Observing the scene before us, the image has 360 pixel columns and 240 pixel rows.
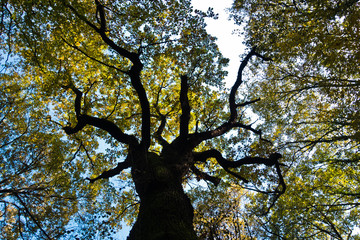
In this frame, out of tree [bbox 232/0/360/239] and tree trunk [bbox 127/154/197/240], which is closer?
tree trunk [bbox 127/154/197/240]

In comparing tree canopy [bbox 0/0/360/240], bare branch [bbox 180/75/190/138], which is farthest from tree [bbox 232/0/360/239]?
bare branch [bbox 180/75/190/138]

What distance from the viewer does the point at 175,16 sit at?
761 cm

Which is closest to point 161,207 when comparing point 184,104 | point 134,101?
point 184,104

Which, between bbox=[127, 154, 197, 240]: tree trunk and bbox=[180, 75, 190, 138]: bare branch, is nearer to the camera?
bbox=[127, 154, 197, 240]: tree trunk

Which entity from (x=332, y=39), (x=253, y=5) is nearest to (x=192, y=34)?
(x=253, y=5)

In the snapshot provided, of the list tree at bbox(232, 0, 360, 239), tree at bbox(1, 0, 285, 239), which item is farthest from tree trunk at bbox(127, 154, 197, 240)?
tree at bbox(232, 0, 360, 239)

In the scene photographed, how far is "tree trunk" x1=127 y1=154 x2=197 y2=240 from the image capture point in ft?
9.97

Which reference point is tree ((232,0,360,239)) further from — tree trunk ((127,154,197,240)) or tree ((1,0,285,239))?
tree trunk ((127,154,197,240))

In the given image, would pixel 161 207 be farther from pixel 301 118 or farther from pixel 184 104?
pixel 301 118

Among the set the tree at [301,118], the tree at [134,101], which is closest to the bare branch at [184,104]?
the tree at [134,101]

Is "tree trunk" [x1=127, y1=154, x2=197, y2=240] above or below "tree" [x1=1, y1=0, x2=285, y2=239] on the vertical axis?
below

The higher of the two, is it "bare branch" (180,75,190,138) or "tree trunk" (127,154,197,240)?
"bare branch" (180,75,190,138)

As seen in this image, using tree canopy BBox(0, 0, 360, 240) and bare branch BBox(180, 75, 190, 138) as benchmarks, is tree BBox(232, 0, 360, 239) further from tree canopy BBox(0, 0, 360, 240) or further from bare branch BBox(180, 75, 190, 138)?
bare branch BBox(180, 75, 190, 138)

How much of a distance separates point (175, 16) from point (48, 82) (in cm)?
563
